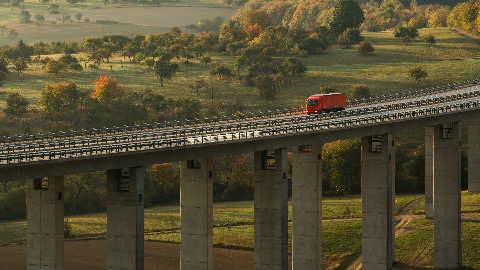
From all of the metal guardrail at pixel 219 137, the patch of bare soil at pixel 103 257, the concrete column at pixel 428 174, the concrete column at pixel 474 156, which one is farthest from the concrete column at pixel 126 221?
the concrete column at pixel 474 156

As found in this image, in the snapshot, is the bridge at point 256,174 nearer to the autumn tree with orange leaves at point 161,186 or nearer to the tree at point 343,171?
the tree at point 343,171

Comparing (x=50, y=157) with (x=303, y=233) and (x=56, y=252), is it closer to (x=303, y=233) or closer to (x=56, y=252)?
(x=56, y=252)

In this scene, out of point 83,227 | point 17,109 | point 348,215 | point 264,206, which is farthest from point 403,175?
point 17,109

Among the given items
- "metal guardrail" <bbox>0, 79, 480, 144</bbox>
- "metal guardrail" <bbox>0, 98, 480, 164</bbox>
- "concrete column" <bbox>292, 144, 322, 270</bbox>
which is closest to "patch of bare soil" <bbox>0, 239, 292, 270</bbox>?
"concrete column" <bbox>292, 144, 322, 270</bbox>

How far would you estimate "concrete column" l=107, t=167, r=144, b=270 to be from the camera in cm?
8162

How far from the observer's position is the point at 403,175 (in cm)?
16138

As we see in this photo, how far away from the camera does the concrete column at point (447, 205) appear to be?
366 feet

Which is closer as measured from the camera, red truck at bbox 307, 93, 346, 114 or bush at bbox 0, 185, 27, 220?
red truck at bbox 307, 93, 346, 114

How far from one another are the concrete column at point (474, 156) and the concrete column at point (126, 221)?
82.3m

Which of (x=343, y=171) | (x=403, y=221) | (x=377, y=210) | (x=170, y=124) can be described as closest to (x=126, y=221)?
(x=377, y=210)

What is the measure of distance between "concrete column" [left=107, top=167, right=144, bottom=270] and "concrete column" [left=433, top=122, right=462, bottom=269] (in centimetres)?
4418

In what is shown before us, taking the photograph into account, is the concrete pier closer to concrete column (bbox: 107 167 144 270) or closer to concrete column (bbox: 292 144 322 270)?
concrete column (bbox: 292 144 322 270)

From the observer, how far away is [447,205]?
112188 millimetres

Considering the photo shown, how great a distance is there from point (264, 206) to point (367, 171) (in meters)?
14.8
